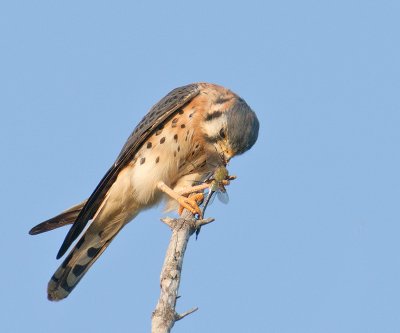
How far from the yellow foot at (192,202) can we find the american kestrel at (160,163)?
0.30 meters

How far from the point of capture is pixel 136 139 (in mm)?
6258

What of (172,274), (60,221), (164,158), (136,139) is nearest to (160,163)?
(164,158)

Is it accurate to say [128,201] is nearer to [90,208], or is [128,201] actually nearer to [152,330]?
[90,208]

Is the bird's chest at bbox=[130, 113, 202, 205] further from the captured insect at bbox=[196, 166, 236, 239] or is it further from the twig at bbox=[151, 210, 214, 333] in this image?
the twig at bbox=[151, 210, 214, 333]

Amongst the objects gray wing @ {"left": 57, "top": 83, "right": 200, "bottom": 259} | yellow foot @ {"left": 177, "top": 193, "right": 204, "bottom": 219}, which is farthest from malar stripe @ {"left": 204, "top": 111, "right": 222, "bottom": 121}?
yellow foot @ {"left": 177, "top": 193, "right": 204, "bottom": 219}

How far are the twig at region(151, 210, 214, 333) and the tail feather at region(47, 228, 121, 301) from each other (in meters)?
1.40

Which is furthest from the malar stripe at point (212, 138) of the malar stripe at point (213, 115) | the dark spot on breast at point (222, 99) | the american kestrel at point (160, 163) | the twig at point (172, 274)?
the twig at point (172, 274)

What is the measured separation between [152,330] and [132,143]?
2836 millimetres

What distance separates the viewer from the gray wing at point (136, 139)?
6.09 metres

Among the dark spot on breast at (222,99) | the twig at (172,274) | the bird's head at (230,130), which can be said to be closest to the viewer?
the twig at (172,274)

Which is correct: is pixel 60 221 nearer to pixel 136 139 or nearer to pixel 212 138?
pixel 136 139

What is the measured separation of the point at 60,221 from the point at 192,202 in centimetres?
113

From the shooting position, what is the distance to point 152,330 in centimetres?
360

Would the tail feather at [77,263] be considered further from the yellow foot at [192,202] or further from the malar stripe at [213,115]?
the malar stripe at [213,115]
